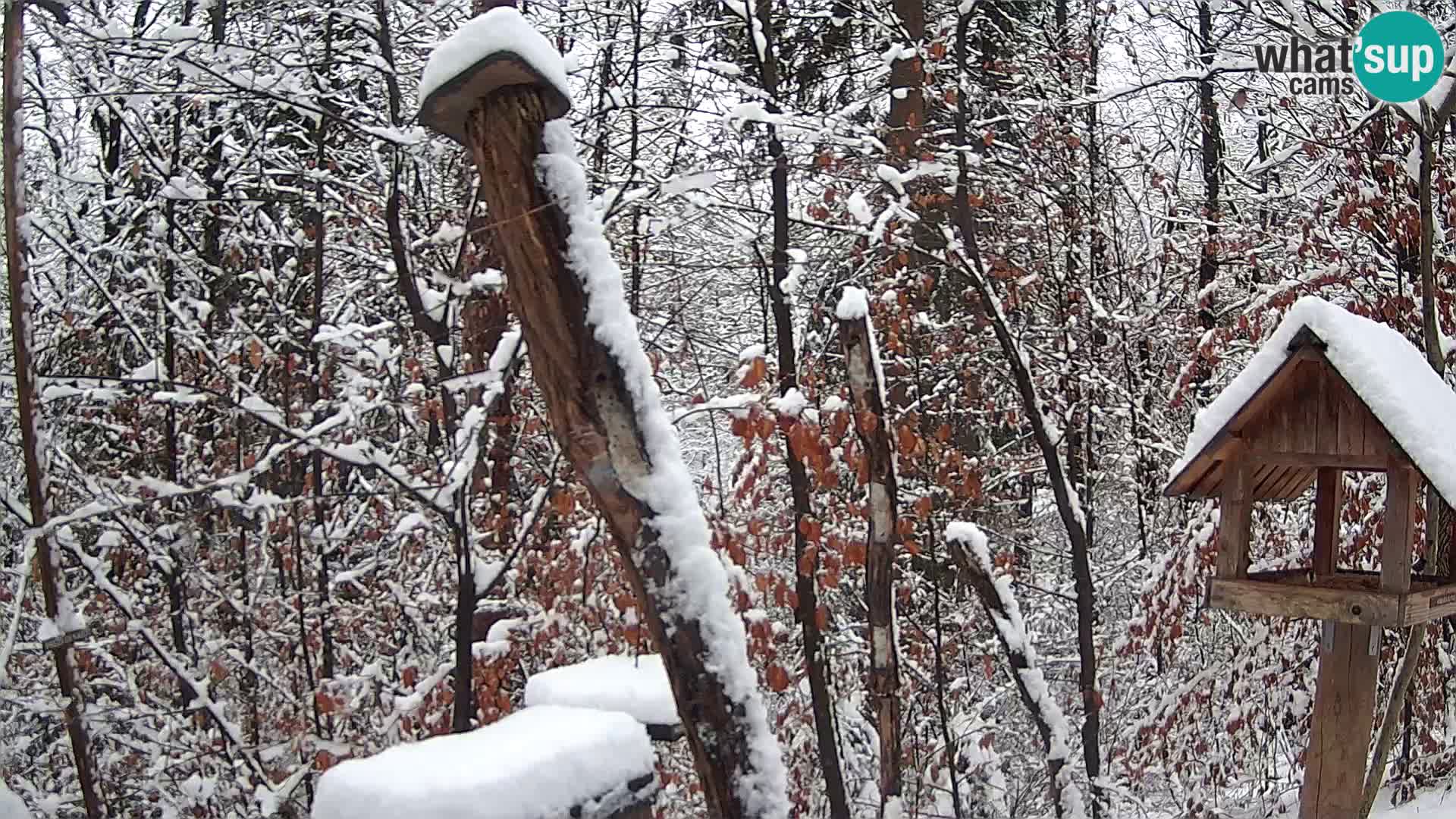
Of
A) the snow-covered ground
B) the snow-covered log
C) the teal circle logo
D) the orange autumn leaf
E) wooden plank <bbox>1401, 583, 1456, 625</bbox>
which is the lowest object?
the snow-covered ground

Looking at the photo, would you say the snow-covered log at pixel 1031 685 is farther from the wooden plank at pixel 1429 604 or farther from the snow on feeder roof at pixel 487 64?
the snow on feeder roof at pixel 487 64

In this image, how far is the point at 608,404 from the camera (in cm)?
288

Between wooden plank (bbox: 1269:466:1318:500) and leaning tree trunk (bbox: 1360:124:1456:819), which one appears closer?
wooden plank (bbox: 1269:466:1318:500)

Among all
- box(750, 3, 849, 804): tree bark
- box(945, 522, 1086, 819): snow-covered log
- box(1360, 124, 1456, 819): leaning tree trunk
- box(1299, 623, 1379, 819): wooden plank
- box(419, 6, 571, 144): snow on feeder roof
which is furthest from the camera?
box(750, 3, 849, 804): tree bark

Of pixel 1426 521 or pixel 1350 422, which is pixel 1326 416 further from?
pixel 1426 521

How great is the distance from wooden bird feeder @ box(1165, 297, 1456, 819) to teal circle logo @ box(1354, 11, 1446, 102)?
106 inches

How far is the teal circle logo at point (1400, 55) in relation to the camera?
528 centimetres

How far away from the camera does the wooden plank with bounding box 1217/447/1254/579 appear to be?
10.8ft

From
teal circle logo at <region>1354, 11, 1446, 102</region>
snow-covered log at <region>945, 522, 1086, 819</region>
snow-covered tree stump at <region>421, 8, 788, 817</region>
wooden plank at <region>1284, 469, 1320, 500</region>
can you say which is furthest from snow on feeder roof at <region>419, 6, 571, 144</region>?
teal circle logo at <region>1354, 11, 1446, 102</region>

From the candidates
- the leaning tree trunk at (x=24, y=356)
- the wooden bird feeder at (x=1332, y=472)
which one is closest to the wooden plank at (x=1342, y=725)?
the wooden bird feeder at (x=1332, y=472)

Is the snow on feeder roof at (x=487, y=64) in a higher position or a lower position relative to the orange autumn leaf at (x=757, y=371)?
higher

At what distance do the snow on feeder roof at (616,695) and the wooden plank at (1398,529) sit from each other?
2.08 meters

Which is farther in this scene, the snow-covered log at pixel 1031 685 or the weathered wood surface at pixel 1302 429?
the snow-covered log at pixel 1031 685

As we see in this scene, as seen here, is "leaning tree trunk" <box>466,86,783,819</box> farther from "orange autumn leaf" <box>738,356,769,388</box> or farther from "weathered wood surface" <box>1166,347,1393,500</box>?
"weathered wood surface" <box>1166,347,1393,500</box>
